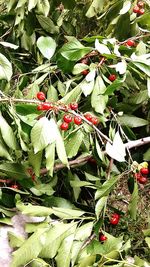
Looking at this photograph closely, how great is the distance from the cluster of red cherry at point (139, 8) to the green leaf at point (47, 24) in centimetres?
49

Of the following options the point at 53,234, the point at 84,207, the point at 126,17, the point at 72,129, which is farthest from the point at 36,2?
the point at 53,234

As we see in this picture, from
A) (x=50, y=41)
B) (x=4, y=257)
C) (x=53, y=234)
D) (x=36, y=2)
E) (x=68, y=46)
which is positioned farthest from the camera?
(x=36, y=2)

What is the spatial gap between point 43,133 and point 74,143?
10.0 inches

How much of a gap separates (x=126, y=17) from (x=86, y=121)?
73 centimetres

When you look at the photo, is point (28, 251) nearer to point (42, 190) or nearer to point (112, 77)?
point (42, 190)

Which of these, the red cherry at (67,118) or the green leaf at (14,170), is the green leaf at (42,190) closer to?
the green leaf at (14,170)

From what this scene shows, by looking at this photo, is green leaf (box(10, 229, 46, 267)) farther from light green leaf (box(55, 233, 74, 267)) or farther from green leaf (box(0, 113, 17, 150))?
green leaf (box(0, 113, 17, 150))

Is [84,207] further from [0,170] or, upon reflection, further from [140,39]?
[140,39]

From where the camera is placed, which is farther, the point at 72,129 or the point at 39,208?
the point at 72,129

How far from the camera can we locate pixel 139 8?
2.08 metres

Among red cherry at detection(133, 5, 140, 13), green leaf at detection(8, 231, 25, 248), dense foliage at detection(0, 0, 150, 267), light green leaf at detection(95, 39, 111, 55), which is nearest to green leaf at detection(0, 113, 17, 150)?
dense foliage at detection(0, 0, 150, 267)

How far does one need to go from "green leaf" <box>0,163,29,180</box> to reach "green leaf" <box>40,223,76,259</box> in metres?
0.28

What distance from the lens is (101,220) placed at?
169 centimetres

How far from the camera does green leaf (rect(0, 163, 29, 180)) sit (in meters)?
1.74
